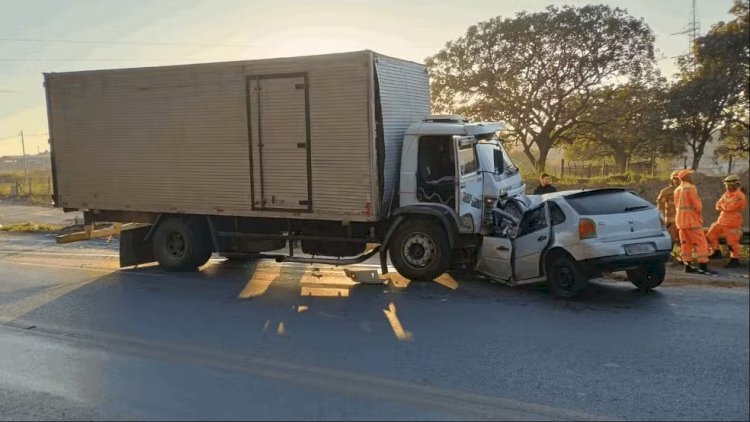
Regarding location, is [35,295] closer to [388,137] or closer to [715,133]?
[388,137]

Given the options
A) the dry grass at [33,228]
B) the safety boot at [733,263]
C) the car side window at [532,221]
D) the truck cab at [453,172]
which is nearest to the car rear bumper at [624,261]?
the car side window at [532,221]

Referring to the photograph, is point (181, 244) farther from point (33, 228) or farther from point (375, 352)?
point (33, 228)

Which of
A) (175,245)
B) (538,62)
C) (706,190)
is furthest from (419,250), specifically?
(538,62)

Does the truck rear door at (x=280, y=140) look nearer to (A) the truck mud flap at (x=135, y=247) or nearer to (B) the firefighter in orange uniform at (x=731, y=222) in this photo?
(A) the truck mud flap at (x=135, y=247)

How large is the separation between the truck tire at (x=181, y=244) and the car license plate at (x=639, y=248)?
6811mm

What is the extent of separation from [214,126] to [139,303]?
3.19 metres

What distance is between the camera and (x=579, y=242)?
294 inches

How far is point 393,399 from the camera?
4676mm

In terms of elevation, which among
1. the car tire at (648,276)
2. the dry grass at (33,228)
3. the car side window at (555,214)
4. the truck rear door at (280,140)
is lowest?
the dry grass at (33,228)

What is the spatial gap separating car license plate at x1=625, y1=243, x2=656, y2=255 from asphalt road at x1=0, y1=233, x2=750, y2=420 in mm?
625

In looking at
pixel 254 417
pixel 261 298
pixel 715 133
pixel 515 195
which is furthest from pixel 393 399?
pixel 715 133

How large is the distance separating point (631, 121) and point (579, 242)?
22.6 metres

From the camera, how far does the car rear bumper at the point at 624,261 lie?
23.7ft

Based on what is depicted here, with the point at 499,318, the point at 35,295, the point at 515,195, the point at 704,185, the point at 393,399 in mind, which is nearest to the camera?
the point at 393,399
